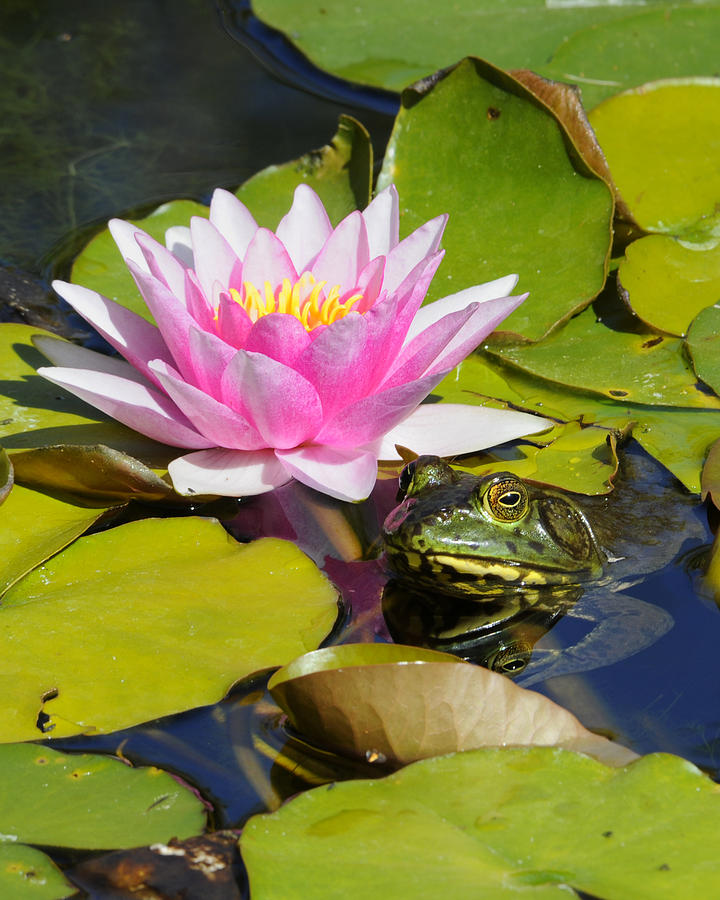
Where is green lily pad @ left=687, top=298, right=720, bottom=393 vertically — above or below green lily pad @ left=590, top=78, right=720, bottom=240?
below

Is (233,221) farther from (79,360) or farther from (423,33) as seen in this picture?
(423,33)

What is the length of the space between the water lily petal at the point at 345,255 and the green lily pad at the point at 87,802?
4.73ft

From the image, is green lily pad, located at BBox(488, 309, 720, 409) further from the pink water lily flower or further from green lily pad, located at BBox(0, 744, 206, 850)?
green lily pad, located at BBox(0, 744, 206, 850)

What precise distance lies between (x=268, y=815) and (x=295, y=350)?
111 centimetres

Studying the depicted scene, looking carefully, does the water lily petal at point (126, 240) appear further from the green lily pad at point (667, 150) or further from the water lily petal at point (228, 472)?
the green lily pad at point (667, 150)

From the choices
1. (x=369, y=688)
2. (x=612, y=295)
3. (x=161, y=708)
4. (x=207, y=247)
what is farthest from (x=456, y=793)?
(x=612, y=295)

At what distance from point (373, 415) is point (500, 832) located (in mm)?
1071

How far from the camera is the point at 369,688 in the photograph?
71.4 inches

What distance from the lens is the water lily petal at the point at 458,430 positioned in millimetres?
2598

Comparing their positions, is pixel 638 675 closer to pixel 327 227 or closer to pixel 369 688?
pixel 369 688

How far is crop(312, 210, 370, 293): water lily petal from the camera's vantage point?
264 centimetres

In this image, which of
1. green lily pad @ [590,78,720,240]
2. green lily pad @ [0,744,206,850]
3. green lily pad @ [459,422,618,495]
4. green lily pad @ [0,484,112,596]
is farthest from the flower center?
green lily pad @ [590,78,720,240]

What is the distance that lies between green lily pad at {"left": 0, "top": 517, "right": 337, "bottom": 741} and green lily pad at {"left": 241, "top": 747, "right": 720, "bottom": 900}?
402mm

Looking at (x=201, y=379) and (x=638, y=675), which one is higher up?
A: (x=201, y=379)
